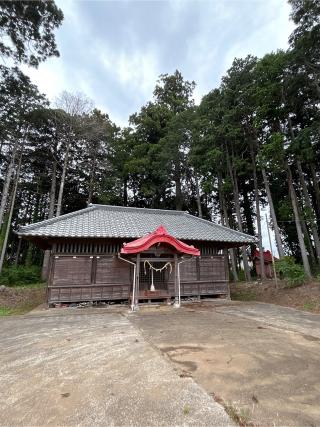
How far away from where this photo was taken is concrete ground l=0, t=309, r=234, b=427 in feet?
7.11

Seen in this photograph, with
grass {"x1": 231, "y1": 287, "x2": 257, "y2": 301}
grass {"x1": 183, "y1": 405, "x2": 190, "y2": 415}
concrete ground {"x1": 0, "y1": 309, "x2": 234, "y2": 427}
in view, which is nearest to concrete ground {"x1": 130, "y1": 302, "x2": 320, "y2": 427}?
concrete ground {"x1": 0, "y1": 309, "x2": 234, "y2": 427}

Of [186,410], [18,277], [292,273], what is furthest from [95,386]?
[18,277]


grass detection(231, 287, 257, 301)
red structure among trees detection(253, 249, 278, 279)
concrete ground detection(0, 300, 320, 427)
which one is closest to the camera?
concrete ground detection(0, 300, 320, 427)

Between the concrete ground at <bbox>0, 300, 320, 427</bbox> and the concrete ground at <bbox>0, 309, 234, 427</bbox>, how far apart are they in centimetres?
1

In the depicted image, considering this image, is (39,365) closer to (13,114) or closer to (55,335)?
(55,335)

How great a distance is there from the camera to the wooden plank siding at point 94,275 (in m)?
9.32

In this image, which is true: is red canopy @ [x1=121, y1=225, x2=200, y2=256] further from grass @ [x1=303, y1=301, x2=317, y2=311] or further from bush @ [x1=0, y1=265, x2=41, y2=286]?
bush @ [x1=0, y1=265, x2=41, y2=286]

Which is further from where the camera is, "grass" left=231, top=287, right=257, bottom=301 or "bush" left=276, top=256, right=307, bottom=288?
"grass" left=231, top=287, right=257, bottom=301

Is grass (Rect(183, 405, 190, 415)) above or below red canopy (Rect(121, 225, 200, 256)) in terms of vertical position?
below

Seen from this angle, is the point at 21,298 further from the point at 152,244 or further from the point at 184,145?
the point at 184,145

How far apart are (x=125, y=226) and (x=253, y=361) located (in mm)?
8412

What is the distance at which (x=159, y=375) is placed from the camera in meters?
3.03

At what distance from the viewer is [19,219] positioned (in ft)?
80.9

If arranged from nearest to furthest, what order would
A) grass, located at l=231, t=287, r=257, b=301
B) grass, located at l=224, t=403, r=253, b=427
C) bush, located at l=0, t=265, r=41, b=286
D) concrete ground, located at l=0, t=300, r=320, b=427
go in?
grass, located at l=224, t=403, r=253, b=427, concrete ground, located at l=0, t=300, r=320, b=427, grass, located at l=231, t=287, r=257, b=301, bush, located at l=0, t=265, r=41, b=286
